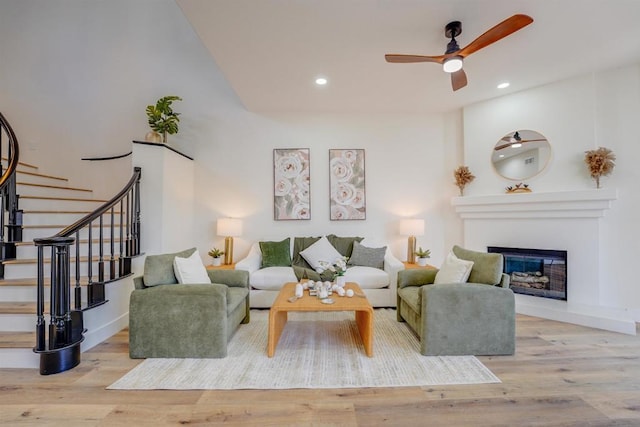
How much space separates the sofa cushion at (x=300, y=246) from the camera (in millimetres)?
3986

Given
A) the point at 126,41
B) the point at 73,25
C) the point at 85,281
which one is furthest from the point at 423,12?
the point at 73,25

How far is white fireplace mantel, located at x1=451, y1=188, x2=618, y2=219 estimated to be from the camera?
315cm

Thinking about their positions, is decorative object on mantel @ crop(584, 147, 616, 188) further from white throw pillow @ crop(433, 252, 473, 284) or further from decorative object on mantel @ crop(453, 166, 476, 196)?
white throw pillow @ crop(433, 252, 473, 284)

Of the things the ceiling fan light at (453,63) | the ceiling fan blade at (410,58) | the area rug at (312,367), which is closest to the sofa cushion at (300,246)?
the area rug at (312,367)

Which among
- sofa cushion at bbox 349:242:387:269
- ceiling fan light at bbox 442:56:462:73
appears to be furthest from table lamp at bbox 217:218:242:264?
ceiling fan light at bbox 442:56:462:73

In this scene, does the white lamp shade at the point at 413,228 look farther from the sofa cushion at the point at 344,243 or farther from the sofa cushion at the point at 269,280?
the sofa cushion at the point at 269,280

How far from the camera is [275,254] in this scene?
3951 mm

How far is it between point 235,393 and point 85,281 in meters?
2.14

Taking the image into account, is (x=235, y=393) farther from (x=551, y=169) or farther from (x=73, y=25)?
(x=73, y=25)

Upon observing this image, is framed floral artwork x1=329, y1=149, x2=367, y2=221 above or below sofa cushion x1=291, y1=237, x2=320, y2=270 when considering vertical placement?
above

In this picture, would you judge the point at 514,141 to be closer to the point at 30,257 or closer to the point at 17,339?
the point at 17,339

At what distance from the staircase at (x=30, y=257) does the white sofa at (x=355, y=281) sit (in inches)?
67.4

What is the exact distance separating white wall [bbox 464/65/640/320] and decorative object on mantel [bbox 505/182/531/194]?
3.0 inches

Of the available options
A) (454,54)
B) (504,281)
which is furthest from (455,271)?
(454,54)
